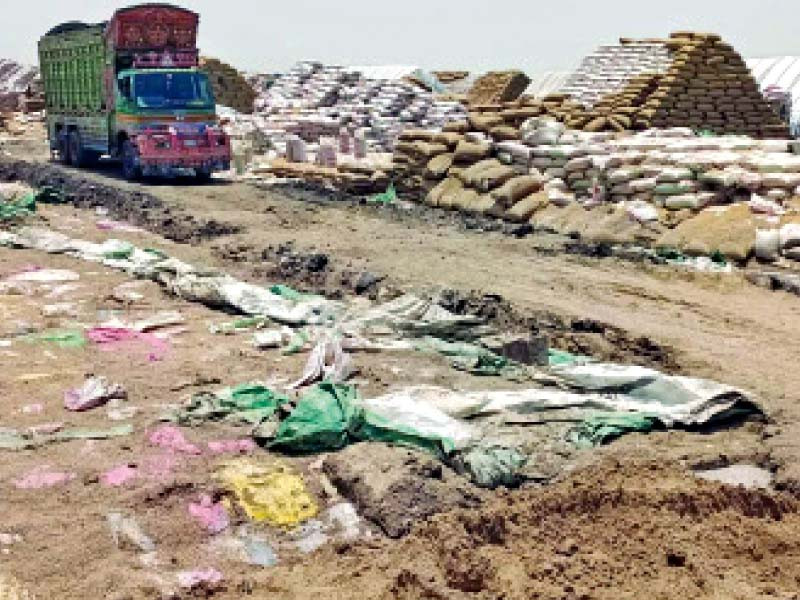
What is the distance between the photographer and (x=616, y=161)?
1355 centimetres

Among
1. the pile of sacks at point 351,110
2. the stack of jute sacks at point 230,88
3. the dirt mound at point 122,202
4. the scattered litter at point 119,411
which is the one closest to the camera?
the scattered litter at point 119,411

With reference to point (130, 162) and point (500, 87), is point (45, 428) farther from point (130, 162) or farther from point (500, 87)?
point (500, 87)

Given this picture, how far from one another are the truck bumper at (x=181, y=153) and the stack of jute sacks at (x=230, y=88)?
12873 mm

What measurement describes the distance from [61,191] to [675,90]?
1165cm

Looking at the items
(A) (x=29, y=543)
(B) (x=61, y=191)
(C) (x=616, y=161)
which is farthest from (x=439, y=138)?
(A) (x=29, y=543)

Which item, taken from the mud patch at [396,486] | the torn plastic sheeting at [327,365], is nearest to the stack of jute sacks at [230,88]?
the torn plastic sheeting at [327,365]

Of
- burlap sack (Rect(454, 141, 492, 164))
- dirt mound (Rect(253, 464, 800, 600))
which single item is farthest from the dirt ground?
burlap sack (Rect(454, 141, 492, 164))

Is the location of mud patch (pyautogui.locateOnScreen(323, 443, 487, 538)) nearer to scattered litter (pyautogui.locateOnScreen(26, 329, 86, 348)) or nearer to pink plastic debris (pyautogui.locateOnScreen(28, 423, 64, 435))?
pink plastic debris (pyautogui.locateOnScreen(28, 423, 64, 435))

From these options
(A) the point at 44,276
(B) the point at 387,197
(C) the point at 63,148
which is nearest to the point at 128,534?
(A) the point at 44,276

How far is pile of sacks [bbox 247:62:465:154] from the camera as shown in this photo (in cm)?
2289

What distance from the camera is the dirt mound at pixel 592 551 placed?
156 inches

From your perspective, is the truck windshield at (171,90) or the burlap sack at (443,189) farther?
the truck windshield at (171,90)

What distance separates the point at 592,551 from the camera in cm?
421

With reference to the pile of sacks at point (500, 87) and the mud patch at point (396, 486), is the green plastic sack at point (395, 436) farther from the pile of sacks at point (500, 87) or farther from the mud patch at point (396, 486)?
the pile of sacks at point (500, 87)
